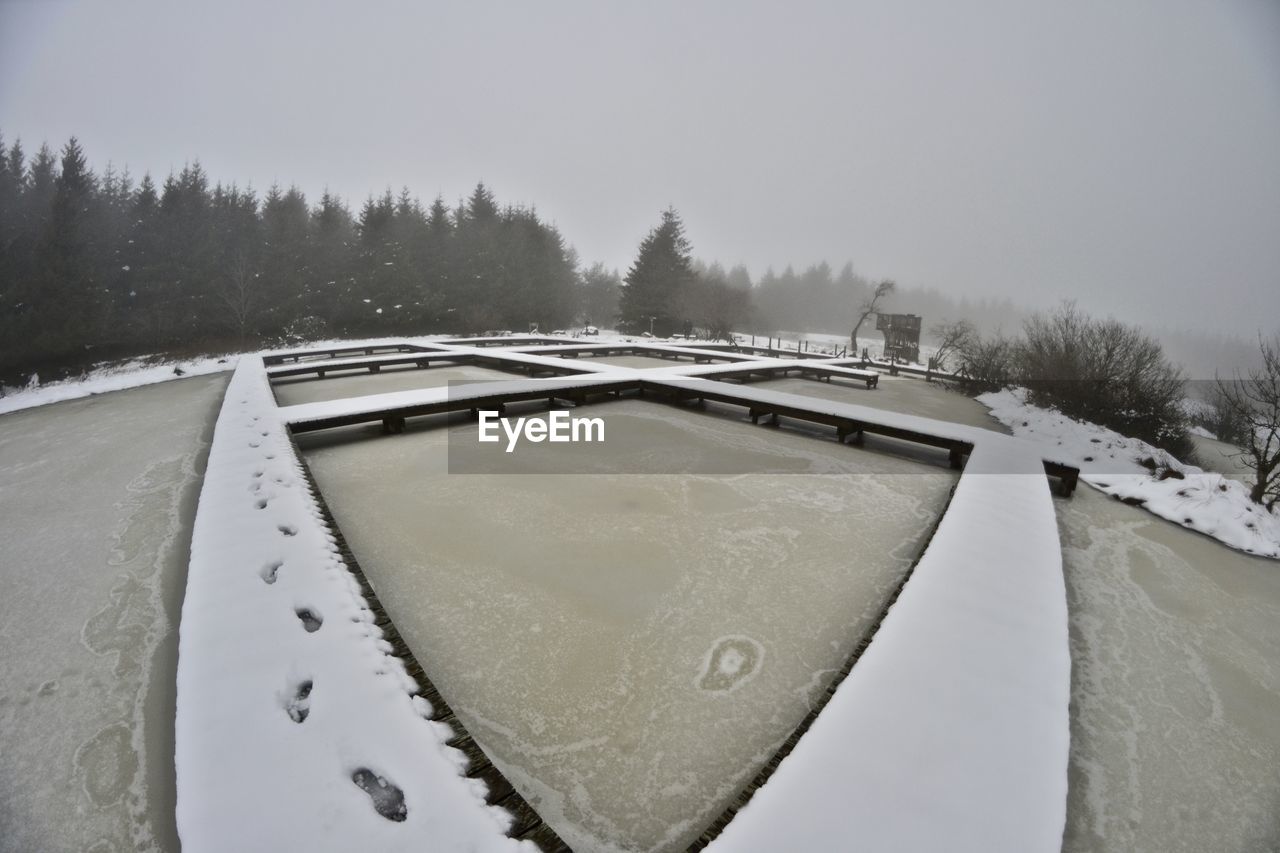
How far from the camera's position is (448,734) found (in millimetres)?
1850

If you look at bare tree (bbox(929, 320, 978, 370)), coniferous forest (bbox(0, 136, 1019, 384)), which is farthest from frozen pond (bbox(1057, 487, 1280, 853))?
coniferous forest (bbox(0, 136, 1019, 384))

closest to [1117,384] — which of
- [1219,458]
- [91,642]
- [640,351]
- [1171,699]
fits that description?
[1219,458]

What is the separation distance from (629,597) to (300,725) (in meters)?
1.73

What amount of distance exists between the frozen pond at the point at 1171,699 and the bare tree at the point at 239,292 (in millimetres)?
28204

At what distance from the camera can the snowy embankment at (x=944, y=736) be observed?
151cm

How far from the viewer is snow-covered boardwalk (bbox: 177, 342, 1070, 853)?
1.50 metres

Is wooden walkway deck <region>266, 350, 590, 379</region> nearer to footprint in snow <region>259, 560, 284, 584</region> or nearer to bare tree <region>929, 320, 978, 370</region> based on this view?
footprint in snow <region>259, 560, 284, 584</region>

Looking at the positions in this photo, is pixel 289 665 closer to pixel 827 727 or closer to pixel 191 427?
pixel 827 727

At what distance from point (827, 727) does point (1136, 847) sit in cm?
118

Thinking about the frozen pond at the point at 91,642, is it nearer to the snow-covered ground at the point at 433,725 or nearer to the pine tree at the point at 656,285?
the snow-covered ground at the point at 433,725

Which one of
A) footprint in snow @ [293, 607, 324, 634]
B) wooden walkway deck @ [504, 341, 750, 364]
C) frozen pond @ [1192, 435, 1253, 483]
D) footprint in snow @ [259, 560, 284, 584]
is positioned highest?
wooden walkway deck @ [504, 341, 750, 364]

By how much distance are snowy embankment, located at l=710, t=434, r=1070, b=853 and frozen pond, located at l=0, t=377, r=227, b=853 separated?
2.14m

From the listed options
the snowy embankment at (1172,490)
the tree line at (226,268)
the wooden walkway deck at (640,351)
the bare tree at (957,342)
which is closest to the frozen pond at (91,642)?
the snowy embankment at (1172,490)

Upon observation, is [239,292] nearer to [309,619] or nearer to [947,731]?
[309,619]
